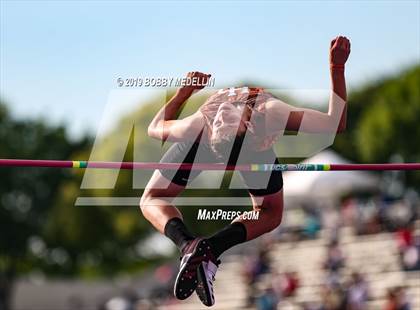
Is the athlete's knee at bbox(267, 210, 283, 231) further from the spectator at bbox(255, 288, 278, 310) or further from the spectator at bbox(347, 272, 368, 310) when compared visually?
the spectator at bbox(255, 288, 278, 310)

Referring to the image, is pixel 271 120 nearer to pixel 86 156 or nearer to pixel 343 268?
pixel 343 268

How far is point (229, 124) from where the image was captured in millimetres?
7020

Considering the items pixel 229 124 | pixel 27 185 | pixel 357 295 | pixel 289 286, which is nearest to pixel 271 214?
pixel 229 124

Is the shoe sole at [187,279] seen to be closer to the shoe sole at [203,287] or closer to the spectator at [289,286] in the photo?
the shoe sole at [203,287]

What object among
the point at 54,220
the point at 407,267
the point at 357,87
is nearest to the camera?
the point at 407,267

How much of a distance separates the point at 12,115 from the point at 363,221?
2455 cm

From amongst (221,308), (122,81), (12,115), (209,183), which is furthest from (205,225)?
(122,81)

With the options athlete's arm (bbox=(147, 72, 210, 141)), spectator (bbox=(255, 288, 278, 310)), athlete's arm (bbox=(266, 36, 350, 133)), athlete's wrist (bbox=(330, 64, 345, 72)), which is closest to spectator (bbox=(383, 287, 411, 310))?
spectator (bbox=(255, 288, 278, 310))

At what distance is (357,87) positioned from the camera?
4953 cm

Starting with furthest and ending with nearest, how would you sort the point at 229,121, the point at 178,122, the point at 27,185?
the point at 27,185, the point at 178,122, the point at 229,121

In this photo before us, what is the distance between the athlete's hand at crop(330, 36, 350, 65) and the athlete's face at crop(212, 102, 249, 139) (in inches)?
28.7

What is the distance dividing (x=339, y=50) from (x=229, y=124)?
92 centimetres

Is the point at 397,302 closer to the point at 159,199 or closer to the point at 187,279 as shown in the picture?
the point at 159,199

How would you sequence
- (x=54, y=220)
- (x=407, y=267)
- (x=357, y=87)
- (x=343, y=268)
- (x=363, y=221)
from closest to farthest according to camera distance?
(x=407, y=267) < (x=343, y=268) < (x=363, y=221) < (x=54, y=220) < (x=357, y=87)
